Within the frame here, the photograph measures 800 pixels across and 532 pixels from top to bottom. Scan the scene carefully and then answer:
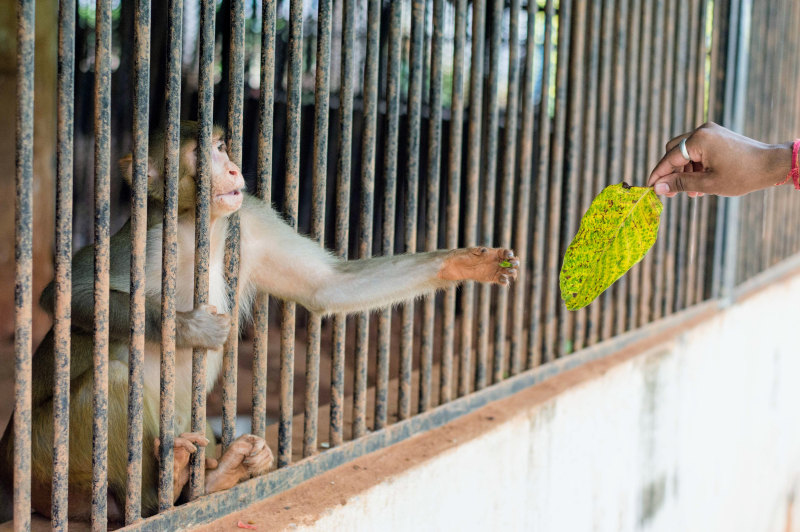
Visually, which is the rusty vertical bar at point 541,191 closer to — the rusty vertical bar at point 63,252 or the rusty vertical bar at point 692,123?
the rusty vertical bar at point 692,123

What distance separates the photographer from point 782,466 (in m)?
8.27

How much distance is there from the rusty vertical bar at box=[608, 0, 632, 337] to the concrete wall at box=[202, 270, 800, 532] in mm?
361

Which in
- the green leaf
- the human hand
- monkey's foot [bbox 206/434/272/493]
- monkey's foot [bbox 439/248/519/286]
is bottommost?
monkey's foot [bbox 206/434/272/493]

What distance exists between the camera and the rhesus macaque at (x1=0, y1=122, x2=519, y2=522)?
2.60m

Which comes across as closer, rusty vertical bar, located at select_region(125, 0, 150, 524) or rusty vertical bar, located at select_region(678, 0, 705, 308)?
rusty vertical bar, located at select_region(125, 0, 150, 524)

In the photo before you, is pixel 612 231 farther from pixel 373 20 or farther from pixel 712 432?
pixel 712 432

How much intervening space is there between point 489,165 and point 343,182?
1.08 metres

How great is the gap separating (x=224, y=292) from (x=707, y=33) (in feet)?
15.4

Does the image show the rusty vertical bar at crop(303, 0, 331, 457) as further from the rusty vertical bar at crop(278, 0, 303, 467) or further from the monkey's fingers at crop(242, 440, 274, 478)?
the monkey's fingers at crop(242, 440, 274, 478)

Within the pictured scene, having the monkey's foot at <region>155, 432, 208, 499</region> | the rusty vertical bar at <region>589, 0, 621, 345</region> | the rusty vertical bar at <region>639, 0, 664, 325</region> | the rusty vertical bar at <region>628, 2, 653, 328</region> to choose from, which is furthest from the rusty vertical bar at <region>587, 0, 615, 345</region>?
the monkey's foot at <region>155, 432, 208, 499</region>

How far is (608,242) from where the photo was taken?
8.80ft

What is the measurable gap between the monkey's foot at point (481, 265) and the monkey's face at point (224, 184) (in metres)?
0.88

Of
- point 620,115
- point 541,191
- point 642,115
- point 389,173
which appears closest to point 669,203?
point 642,115

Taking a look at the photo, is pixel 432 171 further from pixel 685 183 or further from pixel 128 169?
pixel 128 169
